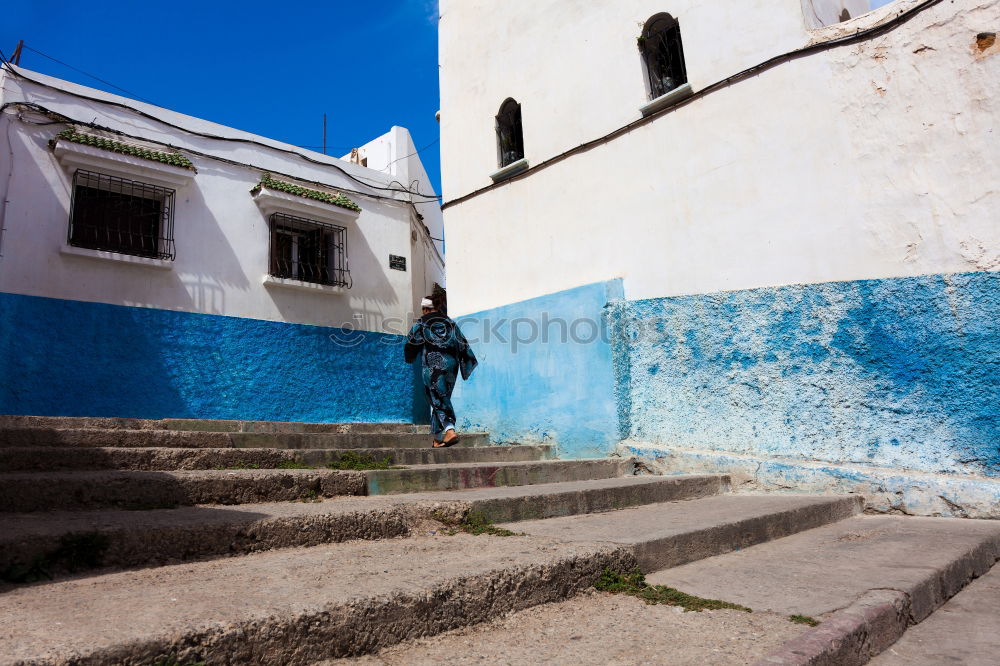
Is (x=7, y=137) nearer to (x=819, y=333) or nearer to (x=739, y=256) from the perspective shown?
(x=739, y=256)

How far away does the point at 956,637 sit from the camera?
7.14ft

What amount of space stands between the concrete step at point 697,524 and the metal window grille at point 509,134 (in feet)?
16.1

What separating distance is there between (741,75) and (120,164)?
698cm

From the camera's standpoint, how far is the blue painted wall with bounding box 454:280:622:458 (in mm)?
5980

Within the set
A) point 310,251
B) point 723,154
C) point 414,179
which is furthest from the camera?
point 414,179

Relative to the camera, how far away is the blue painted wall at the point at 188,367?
6793mm

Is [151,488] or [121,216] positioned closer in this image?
[151,488]

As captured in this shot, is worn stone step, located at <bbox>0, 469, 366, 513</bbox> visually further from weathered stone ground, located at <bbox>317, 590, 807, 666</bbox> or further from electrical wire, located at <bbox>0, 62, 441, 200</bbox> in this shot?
electrical wire, located at <bbox>0, 62, 441, 200</bbox>

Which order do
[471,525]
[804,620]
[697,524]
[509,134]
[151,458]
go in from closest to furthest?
1. [804,620]
2. [471,525]
3. [697,524]
4. [151,458]
5. [509,134]

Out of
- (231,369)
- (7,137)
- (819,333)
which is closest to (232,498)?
(819,333)

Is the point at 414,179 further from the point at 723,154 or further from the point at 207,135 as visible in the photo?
the point at 723,154

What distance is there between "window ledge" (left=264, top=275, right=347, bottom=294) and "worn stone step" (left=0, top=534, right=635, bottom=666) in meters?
6.85

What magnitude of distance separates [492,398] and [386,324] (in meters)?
3.29

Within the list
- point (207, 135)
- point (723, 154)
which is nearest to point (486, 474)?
point (723, 154)
